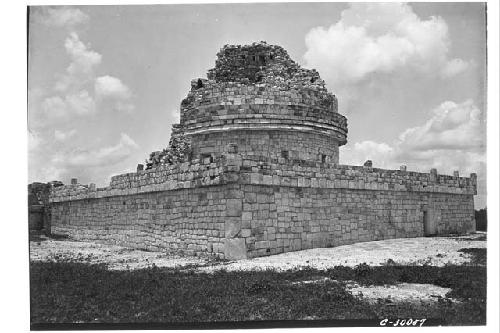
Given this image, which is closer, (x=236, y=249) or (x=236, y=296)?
(x=236, y=296)

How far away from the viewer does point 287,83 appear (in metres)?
18.4

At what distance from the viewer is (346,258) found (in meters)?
13.4

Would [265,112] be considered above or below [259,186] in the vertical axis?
above

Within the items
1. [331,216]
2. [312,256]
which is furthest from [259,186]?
[331,216]

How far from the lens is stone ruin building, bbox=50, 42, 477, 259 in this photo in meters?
13.8

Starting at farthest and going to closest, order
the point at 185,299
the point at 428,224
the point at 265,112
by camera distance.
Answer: the point at 428,224
the point at 265,112
the point at 185,299

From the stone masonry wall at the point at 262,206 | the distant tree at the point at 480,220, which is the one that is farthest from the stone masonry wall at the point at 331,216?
the distant tree at the point at 480,220

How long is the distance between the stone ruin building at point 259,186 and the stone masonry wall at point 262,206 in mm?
35

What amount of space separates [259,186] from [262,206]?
1.81 ft

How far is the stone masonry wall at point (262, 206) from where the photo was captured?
1358cm

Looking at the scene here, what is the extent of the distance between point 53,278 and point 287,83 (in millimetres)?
10785

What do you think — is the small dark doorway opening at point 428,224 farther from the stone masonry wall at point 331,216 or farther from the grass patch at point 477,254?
the grass patch at point 477,254

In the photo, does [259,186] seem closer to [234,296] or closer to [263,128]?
[263,128]

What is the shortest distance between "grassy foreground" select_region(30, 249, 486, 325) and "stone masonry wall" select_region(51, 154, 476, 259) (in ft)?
9.45
